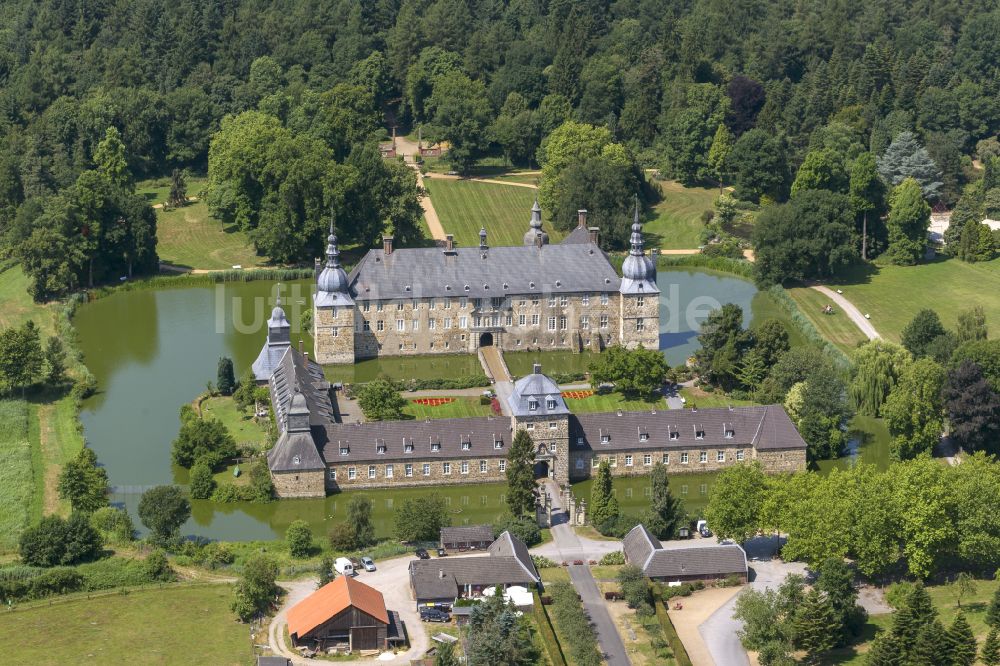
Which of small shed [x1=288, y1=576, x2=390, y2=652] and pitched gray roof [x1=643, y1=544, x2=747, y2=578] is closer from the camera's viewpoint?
small shed [x1=288, y1=576, x2=390, y2=652]

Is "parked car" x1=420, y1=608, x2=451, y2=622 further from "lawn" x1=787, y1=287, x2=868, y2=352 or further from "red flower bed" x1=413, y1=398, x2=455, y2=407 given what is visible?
"lawn" x1=787, y1=287, x2=868, y2=352

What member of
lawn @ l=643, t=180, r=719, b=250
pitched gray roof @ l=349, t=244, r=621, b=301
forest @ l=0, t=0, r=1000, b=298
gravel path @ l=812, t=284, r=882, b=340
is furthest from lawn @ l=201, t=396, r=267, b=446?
lawn @ l=643, t=180, r=719, b=250

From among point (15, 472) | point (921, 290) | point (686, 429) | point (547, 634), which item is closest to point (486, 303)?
point (686, 429)

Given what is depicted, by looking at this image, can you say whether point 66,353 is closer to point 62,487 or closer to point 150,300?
point 150,300

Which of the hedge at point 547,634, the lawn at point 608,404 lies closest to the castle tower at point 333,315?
the lawn at point 608,404

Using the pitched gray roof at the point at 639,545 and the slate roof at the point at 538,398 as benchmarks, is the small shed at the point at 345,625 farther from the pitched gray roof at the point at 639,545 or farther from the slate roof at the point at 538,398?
the slate roof at the point at 538,398

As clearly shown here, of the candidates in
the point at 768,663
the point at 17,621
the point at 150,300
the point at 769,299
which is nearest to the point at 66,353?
the point at 150,300
